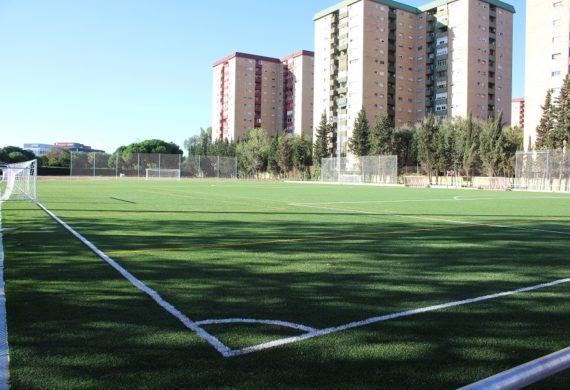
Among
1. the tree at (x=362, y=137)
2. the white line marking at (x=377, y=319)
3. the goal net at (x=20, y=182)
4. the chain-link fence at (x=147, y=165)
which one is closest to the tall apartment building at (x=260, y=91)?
the tree at (x=362, y=137)

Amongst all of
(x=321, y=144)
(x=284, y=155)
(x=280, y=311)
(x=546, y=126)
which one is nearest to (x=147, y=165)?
(x=284, y=155)

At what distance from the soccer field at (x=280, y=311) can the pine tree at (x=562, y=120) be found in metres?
49.0

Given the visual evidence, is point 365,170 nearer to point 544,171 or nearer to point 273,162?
point 544,171

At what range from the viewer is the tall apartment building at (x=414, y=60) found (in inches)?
3728

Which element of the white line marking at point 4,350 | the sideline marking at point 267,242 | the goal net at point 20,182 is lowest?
the white line marking at point 4,350

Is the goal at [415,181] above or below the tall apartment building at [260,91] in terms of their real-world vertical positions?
below

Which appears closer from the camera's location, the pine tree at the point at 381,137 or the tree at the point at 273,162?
the pine tree at the point at 381,137

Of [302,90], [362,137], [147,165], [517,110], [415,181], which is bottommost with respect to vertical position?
[415,181]

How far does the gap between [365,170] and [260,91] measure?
289ft

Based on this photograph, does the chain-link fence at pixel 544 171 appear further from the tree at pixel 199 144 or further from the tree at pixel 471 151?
the tree at pixel 199 144

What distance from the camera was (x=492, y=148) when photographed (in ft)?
180

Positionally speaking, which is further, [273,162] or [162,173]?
[273,162]

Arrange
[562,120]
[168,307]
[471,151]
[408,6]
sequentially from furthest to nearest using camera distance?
[408,6] < [471,151] < [562,120] < [168,307]

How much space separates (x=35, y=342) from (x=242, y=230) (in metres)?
7.17
